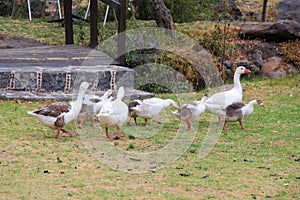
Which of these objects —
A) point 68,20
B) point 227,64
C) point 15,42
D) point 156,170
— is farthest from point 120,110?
point 15,42

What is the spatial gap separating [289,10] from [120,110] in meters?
10.6

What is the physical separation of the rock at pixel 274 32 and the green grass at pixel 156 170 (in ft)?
18.2

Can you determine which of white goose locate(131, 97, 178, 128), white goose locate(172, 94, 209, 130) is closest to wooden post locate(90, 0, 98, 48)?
white goose locate(131, 97, 178, 128)

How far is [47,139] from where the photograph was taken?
849cm

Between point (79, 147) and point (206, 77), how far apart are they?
19.8 ft

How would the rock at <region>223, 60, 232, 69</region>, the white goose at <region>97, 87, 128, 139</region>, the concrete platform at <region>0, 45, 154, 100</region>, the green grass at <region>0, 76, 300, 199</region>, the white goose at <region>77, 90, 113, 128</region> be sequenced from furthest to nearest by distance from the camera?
the rock at <region>223, 60, 232, 69</region> < the concrete platform at <region>0, 45, 154, 100</region> < the white goose at <region>77, 90, 113, 128</region> < the white goose at <region>97, 87, 128, 139</region> < the green grass at <region>0, 76, 300, 199</region>

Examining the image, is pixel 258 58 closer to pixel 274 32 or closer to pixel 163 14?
pixel 274 32

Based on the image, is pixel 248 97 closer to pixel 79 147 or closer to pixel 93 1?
pixel 93 1

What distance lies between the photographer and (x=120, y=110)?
8.55 meters

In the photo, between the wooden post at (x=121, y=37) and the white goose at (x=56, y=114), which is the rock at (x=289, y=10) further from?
the white goose at (x=56, y=114)

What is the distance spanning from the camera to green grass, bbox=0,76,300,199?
6355 mm

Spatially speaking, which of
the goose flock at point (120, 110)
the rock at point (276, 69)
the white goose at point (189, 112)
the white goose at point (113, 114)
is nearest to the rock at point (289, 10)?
the rock at point (276, 69)

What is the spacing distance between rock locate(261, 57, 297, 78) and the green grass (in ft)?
14.3

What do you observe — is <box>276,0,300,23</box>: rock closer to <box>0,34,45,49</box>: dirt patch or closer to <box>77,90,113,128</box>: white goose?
<box>0,34,45,49</box>: dirt patch
